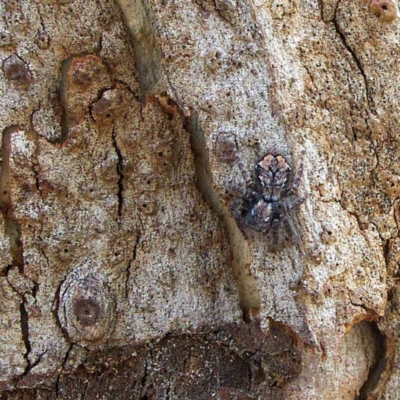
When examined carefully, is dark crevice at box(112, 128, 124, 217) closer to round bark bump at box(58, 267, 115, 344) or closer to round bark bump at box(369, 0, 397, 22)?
round bark bump at box(58, 267, 115, 344)

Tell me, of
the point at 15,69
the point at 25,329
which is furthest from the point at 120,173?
the point at 25,329

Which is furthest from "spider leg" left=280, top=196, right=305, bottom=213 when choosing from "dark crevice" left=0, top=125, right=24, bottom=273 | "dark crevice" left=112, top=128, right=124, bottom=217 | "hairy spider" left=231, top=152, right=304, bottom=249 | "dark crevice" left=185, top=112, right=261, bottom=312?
"dark crevice" left=0, top=125, right=24, bottom=273

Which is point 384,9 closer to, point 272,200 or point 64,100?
point 272,200

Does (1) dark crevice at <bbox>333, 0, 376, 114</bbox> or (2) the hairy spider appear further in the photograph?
(1) dark crevice at <bbox>333, 0, 376, 114</bbox>

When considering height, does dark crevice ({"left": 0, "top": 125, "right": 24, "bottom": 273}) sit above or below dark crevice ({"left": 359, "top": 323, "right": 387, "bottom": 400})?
above

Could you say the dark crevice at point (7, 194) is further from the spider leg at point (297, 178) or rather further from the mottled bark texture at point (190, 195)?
the spider leg at point (297, 178)

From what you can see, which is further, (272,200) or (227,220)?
(227,220)

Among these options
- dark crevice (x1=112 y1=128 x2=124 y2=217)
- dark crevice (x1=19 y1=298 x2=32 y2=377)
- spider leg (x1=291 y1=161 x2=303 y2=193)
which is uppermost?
dark crevice (x1=112 y1=128 x2=124 y2=217)

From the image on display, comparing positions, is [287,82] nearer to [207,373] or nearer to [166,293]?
[166,293]
